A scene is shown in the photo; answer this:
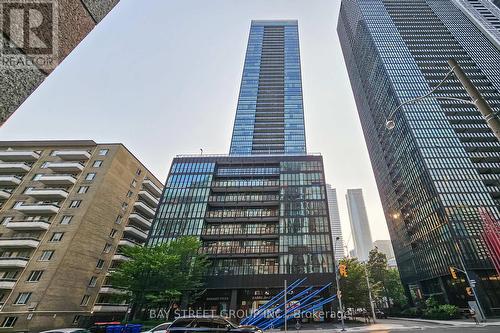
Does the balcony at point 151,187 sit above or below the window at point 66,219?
above

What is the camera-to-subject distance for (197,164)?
5794cm

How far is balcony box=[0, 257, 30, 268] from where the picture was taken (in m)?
30.3

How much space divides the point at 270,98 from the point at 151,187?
A: 6515 centimetres

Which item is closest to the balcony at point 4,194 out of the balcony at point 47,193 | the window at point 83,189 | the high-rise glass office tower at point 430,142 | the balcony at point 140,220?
the balcony at point 47,193

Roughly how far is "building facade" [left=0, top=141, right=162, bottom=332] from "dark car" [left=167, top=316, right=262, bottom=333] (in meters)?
27.8

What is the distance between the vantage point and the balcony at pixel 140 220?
46.9 metres

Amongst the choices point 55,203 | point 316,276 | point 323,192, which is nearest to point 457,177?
point 323,192

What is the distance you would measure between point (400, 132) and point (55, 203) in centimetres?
8462

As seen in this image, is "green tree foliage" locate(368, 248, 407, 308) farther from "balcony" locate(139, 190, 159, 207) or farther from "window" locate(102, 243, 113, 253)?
"window" locate(102, 243, 113, 253)

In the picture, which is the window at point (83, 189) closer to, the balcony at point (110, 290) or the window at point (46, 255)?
the window at point (46, 255)

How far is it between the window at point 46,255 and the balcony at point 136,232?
12563mm

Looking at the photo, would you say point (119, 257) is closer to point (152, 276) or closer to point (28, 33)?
point (152, 276)

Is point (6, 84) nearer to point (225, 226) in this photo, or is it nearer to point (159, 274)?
point (159, 274)

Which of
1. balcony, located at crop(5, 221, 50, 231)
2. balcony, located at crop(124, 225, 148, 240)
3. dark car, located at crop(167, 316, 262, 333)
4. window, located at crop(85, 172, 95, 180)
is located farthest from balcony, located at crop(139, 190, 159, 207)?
dark car, located at crop(167, 316, 262, 333)
